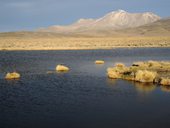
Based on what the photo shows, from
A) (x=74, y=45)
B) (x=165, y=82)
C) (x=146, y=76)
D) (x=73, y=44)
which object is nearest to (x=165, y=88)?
(x=165, y=82)

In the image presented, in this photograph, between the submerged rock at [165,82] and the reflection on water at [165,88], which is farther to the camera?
the submerged rock at [165,82]

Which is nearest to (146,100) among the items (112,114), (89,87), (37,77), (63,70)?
(112,114)

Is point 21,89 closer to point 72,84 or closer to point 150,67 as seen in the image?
point 72,84

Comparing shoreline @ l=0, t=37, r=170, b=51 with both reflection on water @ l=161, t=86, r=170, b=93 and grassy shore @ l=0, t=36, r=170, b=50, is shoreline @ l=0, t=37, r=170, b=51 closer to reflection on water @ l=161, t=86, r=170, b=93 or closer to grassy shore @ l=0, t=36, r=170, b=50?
grassy shore @ l=0, t=36, r=170, b=50

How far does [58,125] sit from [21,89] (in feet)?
36.7

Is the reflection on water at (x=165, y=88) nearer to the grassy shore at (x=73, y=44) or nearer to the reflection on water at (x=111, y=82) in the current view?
the reflection on water at (x=111, y=82)

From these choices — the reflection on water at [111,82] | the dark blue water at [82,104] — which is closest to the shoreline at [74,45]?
the reflection on water at [111,82]

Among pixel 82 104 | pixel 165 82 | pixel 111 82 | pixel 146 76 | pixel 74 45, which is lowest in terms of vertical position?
pixel 82 104

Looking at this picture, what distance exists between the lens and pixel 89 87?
30250 millimetres

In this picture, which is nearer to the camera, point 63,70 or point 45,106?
point 45,106

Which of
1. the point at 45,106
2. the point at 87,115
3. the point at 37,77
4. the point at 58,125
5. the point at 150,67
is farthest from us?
the point at 150,67

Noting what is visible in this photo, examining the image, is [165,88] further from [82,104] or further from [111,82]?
[82,104]

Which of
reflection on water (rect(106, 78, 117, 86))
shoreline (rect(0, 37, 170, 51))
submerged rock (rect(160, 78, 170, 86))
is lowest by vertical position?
reflection on water (rect(106, 78, 117, 86))

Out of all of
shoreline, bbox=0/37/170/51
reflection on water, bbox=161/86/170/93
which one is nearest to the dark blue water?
reflection on water, bbox=161/86/170/93
